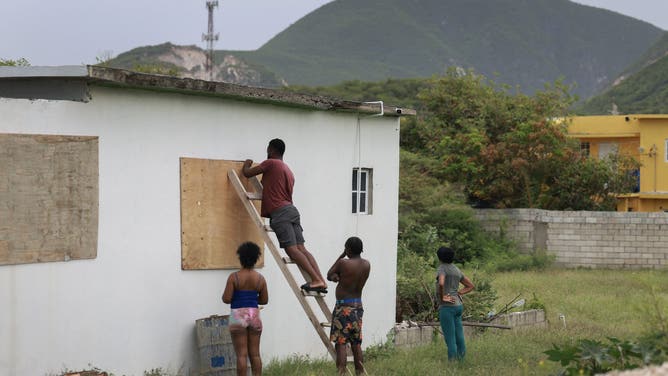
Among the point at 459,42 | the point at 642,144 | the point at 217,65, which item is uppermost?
the point at 459,42

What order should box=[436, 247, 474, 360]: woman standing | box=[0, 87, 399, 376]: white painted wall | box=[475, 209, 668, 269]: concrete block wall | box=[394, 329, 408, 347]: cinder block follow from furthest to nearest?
box=[475, 209, 668, 269]: concrete block wall
box=[394, 329, 408, 347]: cinder block
box=[436, 247, 474, 360]: woman standing
box=[0, 87, 399, 376]: white painted wall

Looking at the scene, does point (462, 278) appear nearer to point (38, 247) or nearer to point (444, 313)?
point (444, 313)

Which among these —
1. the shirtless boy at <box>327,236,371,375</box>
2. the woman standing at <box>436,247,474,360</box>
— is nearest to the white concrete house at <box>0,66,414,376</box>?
the shirtless boy at <box>327,236,371,375</box>

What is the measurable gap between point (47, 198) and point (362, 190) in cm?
551

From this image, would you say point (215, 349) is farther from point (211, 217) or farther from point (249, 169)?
point (249, 169)

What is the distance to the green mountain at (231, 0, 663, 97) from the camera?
122m

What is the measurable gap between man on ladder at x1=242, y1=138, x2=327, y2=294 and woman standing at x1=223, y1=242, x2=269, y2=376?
2.28ft

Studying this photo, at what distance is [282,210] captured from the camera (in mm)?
10969

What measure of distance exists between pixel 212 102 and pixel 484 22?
472ft

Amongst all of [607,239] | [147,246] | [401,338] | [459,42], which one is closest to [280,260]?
[147,246]

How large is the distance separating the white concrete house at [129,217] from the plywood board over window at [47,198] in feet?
0.05

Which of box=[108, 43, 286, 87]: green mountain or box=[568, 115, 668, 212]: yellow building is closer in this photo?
box=[568, 115, 668, 212]: yellow building

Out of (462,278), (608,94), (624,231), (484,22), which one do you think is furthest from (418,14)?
(462,278)

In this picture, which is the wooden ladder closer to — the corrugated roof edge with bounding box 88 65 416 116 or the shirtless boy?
the shirtless boy
